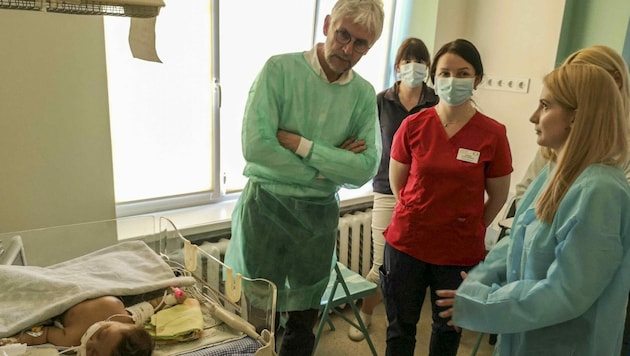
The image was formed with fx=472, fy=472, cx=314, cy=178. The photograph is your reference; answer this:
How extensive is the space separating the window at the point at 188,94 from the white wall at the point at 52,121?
0.29 meters

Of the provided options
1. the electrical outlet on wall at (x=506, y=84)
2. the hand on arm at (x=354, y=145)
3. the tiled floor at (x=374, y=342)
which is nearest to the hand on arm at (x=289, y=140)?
the hand on arm at (x=354, y=145)

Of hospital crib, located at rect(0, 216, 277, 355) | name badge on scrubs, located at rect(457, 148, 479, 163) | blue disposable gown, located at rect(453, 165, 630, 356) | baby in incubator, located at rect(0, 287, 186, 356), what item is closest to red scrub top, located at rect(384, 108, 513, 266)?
name badge on scrubs, located at rect(457, 148, 479, 163)

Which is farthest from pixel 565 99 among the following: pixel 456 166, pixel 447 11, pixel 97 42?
pixel 447 11

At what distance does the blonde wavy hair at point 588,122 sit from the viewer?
1.08 metres

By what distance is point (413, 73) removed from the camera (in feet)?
7.85

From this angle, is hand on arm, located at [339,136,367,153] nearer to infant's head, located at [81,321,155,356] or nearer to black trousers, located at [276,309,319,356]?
black trousers, located at [276,309,319,356]

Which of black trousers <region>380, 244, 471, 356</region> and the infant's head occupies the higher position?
the infant's head

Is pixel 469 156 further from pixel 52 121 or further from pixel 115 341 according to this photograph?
pixel 52 121

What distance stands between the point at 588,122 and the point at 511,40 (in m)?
2.03

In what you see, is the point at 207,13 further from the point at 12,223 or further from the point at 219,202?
the point at 12,223

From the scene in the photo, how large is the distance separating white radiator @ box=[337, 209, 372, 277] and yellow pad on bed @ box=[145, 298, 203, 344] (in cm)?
156

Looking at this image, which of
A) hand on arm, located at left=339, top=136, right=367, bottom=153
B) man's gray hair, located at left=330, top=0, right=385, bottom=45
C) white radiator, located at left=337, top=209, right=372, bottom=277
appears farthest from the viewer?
white radiator, located at left=337, top=209, right=372, bottom=277

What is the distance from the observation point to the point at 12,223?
5.65 ft

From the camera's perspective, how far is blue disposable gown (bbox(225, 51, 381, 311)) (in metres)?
1.48
